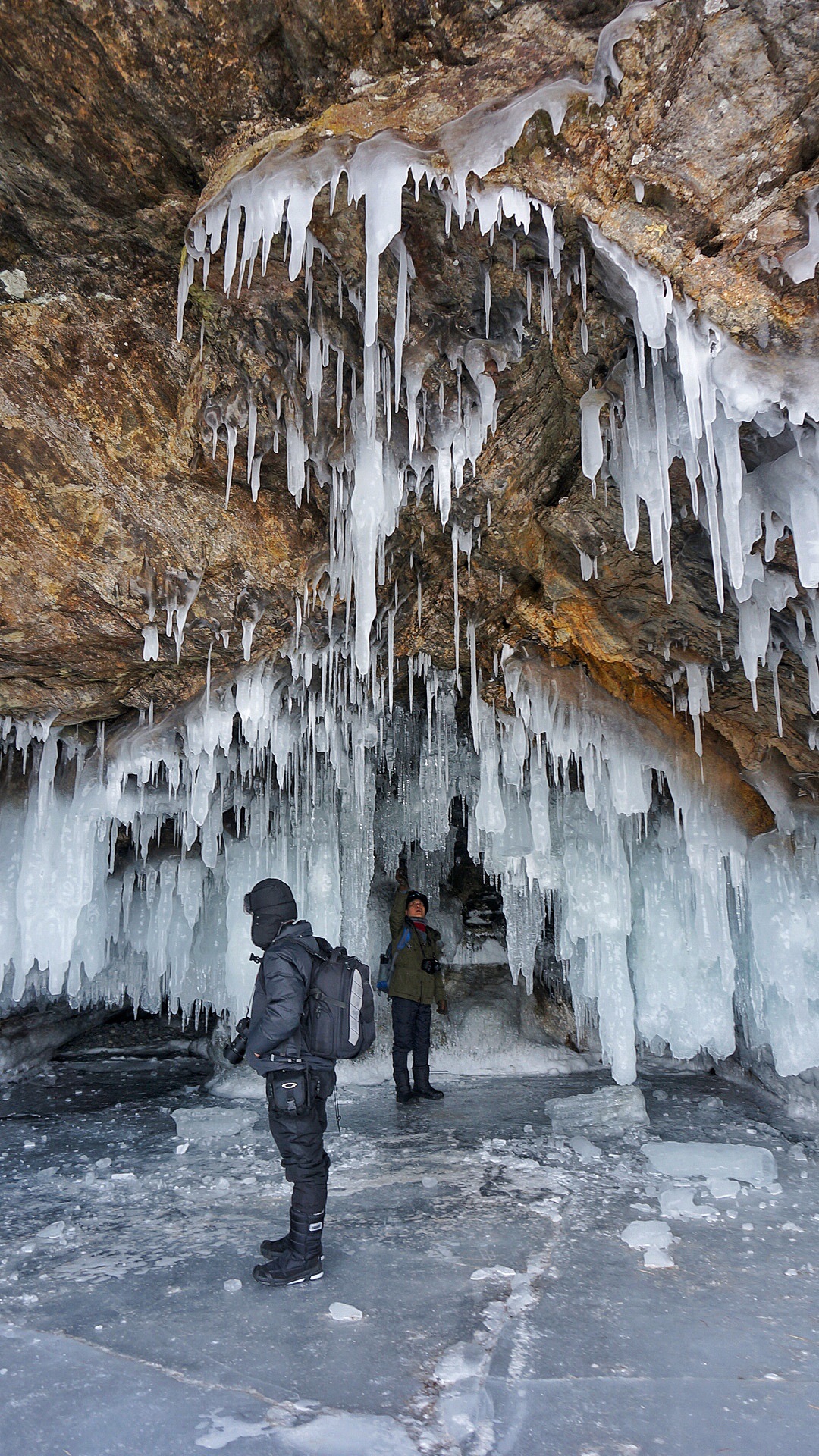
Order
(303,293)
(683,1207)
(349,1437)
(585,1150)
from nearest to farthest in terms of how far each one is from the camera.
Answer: (349,1437), (303,293), (683,1207), (585,1150)

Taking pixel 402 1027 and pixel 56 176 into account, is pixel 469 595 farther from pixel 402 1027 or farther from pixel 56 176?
pixel 402 1027

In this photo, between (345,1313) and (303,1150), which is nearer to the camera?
(345,1313)

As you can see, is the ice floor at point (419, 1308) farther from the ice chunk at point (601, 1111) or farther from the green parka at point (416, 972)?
the green parka at point (416, 972)

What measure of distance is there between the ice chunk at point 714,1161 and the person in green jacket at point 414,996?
6.82 feet

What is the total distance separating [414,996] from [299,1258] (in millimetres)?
3518

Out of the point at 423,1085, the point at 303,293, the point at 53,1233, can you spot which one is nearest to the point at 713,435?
the point at 303,293

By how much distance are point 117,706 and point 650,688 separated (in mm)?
3698

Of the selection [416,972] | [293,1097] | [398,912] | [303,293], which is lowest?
[293,1097]

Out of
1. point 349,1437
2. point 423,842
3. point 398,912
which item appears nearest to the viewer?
point 349,1437

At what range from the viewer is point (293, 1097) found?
3.05m

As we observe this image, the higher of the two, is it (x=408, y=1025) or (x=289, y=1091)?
(x=289, y=1091)

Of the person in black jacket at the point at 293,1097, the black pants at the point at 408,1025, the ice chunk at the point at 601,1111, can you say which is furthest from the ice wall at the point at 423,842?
the person in black jacket at the point at 293,1097

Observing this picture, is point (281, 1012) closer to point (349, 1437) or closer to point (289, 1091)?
point (289, 1091)

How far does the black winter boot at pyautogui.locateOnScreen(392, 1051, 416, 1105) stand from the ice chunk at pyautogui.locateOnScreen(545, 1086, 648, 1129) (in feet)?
3.81
